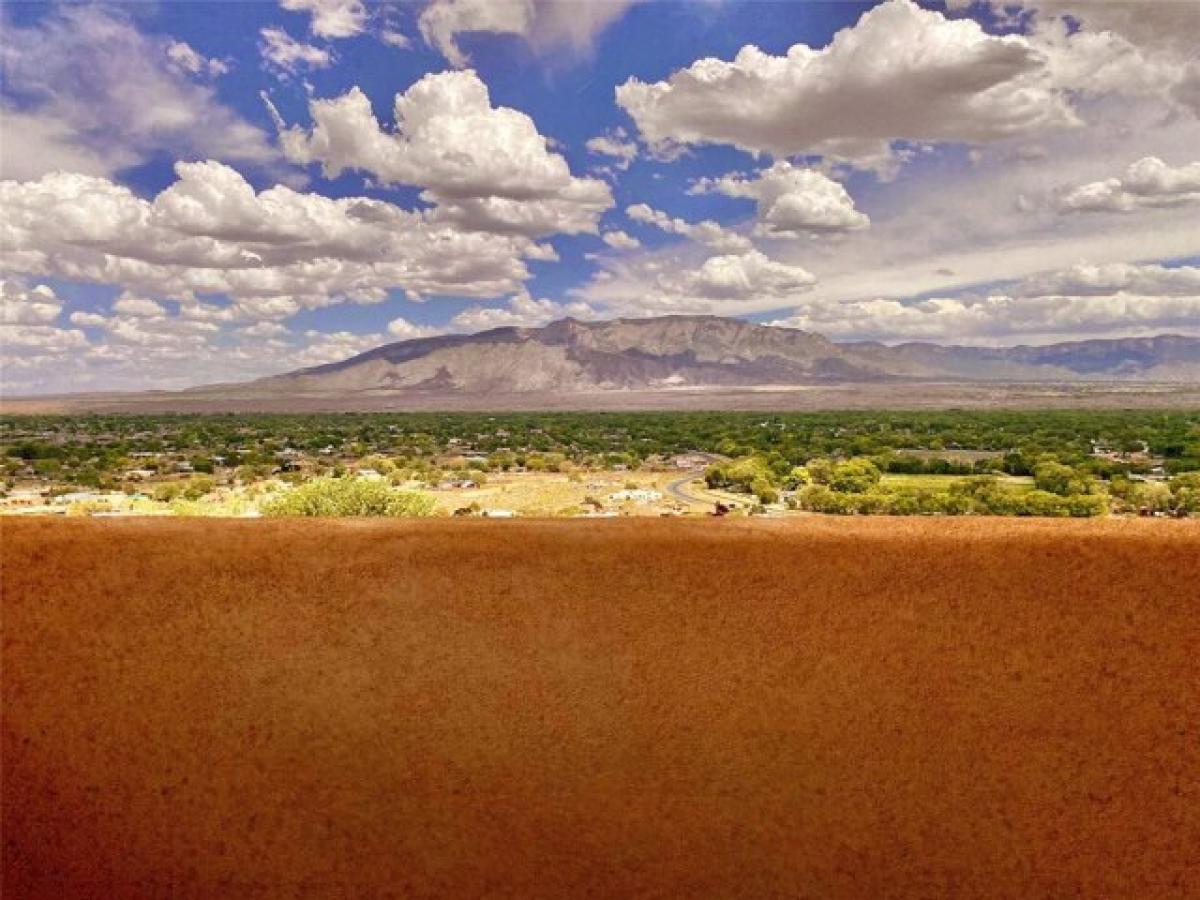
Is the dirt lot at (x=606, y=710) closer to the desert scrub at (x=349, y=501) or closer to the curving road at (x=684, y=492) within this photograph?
the desert scrub at (x=349, y=501)

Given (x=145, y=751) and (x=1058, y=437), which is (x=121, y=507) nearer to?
(x=145, y=751)

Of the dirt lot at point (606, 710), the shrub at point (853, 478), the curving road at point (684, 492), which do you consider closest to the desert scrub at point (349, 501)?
the dirt lot at point (606, 710)

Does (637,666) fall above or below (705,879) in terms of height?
above

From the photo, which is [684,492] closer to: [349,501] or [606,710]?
[349,501]

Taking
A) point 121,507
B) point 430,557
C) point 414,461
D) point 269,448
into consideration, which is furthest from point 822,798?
point 269,448

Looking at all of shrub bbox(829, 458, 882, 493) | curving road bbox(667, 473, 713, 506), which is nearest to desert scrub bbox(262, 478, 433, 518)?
curving road bbox(667, 473, 713, 506)
